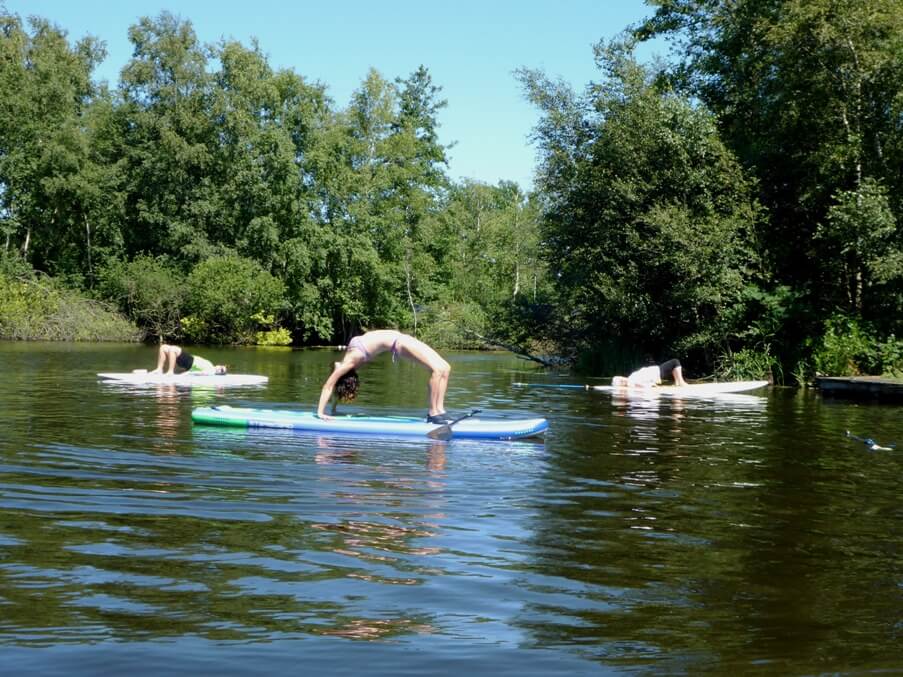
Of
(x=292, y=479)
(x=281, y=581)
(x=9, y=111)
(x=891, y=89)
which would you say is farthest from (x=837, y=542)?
(x=9, y=111)

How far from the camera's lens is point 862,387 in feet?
72.4

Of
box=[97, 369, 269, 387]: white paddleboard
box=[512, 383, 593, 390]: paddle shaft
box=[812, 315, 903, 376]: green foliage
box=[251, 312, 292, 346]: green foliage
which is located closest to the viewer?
box=[97, 369, 269, 387]: white paddleboard

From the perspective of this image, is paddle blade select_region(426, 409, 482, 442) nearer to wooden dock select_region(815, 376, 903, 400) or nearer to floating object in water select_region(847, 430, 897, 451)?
floating object in water select_region(847, 430, 897, 451)

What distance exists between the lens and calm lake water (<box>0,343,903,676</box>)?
180 inches

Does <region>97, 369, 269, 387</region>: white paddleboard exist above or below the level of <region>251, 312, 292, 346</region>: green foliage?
below

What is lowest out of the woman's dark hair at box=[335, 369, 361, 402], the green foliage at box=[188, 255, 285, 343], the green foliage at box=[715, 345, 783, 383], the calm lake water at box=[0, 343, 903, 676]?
the calm lake water at box=[0, 343, 903, 676]

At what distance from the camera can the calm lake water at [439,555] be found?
15.0ft

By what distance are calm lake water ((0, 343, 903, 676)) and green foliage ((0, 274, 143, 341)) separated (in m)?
37.0

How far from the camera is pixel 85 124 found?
2188 inches

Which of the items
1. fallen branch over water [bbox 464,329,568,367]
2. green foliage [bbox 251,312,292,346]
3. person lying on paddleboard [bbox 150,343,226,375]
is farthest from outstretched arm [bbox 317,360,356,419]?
green foliage [bbox 251,312,292,346]

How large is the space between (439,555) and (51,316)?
151 ft

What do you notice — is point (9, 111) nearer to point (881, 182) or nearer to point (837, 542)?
point (881, 182)

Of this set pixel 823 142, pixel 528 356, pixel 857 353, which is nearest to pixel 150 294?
pixel 528 356

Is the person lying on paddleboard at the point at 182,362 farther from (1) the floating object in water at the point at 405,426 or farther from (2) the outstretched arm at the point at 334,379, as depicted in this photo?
(2) the outstretched arm at the point at 334,379
